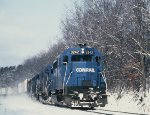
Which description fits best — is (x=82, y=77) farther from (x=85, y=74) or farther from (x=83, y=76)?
(x=85, y=74)

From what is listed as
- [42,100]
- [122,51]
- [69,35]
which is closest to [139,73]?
[122,51]

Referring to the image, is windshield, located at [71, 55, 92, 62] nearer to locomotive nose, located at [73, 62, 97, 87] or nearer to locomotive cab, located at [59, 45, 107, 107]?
locomotive cab, located at [59, 45, 107, 107]

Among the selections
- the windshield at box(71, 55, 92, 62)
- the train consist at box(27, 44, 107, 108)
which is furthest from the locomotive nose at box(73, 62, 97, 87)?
the windshield at box(71, 55, 92, 62)

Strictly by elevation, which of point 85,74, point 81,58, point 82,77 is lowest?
point 82,77

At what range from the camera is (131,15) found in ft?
84.5

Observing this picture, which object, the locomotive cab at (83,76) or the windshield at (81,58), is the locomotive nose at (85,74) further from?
the windshield at (81,58)

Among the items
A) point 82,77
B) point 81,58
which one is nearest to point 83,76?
point 82,77

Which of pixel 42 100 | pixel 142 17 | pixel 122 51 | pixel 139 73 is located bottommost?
pixel 42 100

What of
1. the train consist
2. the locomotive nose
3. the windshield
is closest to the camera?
the train consist

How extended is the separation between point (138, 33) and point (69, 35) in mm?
20231

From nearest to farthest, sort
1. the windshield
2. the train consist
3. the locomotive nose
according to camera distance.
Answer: the train consist
the locomotive nose
the windshield

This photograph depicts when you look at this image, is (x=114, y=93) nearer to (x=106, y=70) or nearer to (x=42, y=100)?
(x=106, y=70)

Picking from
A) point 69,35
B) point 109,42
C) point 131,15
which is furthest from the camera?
point 69,35

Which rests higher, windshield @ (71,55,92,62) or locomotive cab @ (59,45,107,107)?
windshield @ (71,55,92,62)
